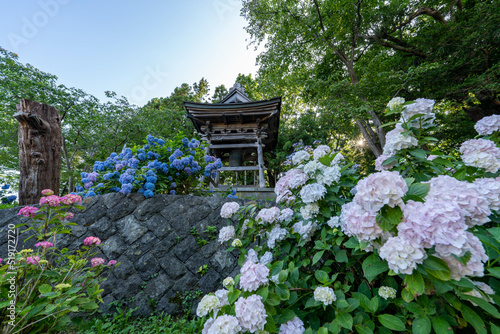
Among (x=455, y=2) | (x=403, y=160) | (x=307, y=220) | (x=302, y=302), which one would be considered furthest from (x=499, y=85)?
(x=302, y=302)

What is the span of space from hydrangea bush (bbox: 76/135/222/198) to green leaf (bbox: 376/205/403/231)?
2499 mm

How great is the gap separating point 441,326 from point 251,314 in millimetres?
706

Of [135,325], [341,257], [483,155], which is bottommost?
[135,325]

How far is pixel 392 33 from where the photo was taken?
6938 mm

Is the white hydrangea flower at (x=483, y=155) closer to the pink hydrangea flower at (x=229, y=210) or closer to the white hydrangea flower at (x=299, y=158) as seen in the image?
the white hydrangea flower at (x=299, y=158)

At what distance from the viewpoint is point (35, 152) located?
255 cm

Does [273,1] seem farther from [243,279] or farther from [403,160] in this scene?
[243,279]

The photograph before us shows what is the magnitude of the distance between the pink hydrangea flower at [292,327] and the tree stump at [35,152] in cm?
338

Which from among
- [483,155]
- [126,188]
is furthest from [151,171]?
[483,155]

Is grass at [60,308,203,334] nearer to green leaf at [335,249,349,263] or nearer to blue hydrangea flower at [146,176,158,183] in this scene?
green leaf at [335,249,349,263]

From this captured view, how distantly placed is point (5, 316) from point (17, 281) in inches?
6.9

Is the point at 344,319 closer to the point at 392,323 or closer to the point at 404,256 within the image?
the point at 392,323

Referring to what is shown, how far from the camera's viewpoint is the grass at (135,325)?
5.30 ft

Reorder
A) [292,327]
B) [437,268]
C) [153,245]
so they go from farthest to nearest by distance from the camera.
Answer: [153,245] < [292,327] < [437,268]
